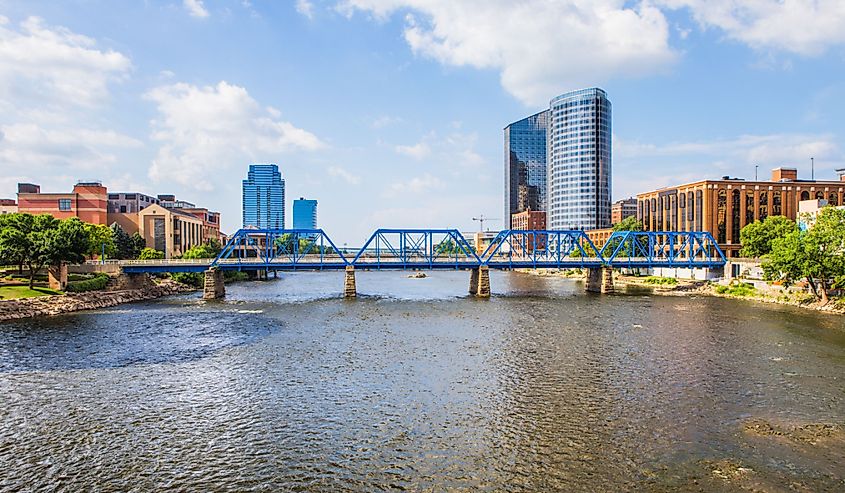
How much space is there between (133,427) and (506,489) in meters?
20.0

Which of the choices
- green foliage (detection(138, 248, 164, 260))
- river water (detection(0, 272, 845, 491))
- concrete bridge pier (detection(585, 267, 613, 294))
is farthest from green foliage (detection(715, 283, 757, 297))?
green foliage (detection(138, 248, 164, 260))

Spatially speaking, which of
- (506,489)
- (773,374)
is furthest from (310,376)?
(773,374)

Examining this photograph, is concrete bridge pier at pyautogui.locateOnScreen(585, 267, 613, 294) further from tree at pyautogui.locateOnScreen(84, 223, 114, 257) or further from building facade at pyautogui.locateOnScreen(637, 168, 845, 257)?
tree at pyautogui.locateOnScreen(84, 223, 114, 257)

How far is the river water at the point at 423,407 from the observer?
82.3 ft

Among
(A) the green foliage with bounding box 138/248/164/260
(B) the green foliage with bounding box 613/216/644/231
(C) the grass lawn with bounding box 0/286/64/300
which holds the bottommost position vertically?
(C) the grass lawn with bounding box 0/286/64/300

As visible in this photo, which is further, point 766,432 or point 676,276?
point 676,276

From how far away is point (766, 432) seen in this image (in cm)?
2961

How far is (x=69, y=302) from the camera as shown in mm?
77688

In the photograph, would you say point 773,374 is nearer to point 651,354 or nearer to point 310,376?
point 651,354

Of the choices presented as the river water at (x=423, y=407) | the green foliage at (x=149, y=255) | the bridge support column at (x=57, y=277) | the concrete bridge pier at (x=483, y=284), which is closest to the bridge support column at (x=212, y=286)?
the bridge support column at (x=57, y=277)

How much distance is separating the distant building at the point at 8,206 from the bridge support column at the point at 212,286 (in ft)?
229

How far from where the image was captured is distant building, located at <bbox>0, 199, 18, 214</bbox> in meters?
139

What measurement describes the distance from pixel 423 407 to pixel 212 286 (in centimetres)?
7193

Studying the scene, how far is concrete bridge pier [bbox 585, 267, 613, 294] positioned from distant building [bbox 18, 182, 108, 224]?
107m
